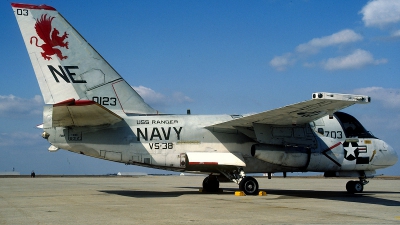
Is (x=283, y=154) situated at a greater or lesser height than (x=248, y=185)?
greater

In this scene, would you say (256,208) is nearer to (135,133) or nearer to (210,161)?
(210,161)

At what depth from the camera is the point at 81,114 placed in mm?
15359

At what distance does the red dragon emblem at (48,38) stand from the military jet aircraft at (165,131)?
0.11ft

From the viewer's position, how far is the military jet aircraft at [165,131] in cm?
1648

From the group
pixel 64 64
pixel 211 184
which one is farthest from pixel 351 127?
pixel 64 64

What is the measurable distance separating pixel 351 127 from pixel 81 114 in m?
11.1

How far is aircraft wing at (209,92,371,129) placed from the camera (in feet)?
44.2

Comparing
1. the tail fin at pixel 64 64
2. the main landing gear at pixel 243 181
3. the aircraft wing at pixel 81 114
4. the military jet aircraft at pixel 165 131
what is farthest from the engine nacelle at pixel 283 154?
the aircraft wing at pixel 81 114

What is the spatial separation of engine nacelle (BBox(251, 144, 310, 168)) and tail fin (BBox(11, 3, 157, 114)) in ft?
17.0

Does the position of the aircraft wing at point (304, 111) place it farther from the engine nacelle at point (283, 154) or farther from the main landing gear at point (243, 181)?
the main landing gear at point (243, 181)

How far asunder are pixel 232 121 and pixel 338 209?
5.90 meters

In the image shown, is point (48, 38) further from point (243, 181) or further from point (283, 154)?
point (283, 154)

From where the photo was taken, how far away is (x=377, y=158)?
18.7 m

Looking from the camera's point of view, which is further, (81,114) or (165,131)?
(165,131)
